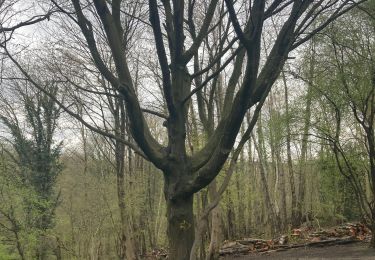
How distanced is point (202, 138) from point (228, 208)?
7.77 metres

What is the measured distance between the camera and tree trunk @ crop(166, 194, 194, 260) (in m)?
4.11

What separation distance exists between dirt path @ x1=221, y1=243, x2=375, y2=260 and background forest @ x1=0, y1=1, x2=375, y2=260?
34.5 inches

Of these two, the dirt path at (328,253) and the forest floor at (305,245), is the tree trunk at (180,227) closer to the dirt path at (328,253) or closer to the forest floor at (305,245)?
the dirt path at (328,253)

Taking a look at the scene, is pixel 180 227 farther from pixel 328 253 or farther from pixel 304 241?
pixel 304 241

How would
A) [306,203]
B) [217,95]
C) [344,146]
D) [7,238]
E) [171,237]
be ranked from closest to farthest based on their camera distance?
[171,237]
[7,238]
[344,146]
[217,95]
[306,203]

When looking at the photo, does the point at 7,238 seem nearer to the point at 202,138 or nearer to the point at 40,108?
the point at 202,138

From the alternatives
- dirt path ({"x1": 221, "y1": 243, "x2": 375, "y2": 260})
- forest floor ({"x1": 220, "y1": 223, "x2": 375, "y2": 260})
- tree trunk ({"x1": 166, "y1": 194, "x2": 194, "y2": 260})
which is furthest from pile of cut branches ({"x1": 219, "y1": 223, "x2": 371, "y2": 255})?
tree trunk ({"x1": 166, "y1": 194, "x2": 194, "y2": 260})

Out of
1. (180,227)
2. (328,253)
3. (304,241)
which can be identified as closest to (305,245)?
(304,241)

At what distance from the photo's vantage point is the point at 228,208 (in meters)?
23.0

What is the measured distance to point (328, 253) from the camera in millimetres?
12086

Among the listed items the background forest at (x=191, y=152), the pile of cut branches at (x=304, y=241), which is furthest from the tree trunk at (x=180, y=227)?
the pile of cut branches at (x=304, y=241)

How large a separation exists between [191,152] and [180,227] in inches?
318

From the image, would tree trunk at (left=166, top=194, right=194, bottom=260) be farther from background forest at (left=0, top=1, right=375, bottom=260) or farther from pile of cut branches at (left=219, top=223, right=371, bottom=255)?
pile of cut branches at (left=219, top=223, right=371, bottom=255)

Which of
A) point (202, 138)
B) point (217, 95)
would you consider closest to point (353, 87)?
point (202, 138)
